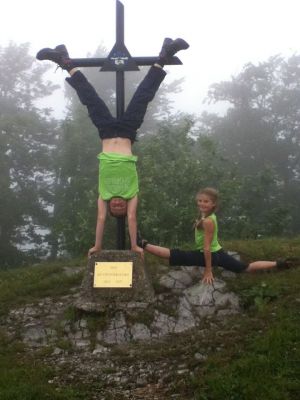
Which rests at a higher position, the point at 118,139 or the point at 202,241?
the point at 118,139

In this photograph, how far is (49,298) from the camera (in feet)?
24.7

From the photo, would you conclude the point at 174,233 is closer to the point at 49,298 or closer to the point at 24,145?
the point at 49,298

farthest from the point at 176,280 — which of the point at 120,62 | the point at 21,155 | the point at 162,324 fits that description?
the point at 21,155

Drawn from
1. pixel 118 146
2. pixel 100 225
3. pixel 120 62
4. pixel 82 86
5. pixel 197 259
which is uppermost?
pixel 120 62

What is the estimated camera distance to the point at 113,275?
6871mm

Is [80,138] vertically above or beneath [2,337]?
above

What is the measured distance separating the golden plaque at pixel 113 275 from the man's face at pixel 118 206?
0.84 metres

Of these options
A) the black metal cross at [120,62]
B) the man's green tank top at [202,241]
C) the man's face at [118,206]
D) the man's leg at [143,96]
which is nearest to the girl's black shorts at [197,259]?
the man's green tank top at [202,241]

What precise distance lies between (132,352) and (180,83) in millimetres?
34829

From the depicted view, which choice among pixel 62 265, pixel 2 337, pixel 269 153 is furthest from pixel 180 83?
pixel 2 337

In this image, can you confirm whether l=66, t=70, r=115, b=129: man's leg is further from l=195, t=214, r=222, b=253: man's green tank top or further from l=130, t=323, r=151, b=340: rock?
Result: l=130, t=323, r=151, b=340: rock

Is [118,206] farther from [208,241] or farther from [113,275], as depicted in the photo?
[208,241]

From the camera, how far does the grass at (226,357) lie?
180 inches

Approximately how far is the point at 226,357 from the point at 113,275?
2.36m
